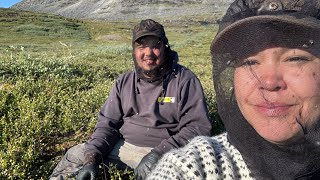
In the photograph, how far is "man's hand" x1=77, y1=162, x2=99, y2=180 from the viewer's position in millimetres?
4086

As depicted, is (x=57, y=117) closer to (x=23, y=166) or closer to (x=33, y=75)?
(x=23, y=166)

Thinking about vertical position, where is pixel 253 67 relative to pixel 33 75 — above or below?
above

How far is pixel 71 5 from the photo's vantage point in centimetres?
17562

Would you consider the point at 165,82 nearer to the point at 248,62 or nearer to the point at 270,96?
the point at 248,62

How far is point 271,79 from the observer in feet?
5.13

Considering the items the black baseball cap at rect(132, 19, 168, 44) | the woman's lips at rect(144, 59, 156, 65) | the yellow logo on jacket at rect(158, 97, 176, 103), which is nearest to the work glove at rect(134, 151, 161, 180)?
the yellow logo on jacket at rect(158, 97, 176, 103)

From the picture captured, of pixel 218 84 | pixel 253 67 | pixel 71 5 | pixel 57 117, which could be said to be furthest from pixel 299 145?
pixel 71 5

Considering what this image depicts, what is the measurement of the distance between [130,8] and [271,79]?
527 ft

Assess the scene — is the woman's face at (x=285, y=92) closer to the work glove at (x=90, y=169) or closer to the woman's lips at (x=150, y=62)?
the work glove at (x=90, y=169)

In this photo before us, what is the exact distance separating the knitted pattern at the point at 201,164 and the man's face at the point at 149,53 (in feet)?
9.89

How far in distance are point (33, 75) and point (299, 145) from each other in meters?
7.49

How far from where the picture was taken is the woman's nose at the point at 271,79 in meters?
1.55

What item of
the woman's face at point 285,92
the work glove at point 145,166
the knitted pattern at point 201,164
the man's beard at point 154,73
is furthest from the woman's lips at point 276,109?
the man's beard at point 154,73

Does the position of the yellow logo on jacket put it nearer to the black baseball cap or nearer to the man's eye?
the black baseball cap
